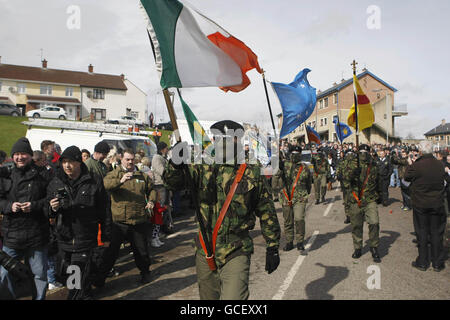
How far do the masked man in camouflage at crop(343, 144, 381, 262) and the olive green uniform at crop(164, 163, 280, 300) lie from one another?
12.2 feet

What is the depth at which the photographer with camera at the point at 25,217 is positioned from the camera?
394cm

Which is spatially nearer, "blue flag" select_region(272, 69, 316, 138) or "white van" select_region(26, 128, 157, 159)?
"blue flag" select_region(272, 69, 316, 138)

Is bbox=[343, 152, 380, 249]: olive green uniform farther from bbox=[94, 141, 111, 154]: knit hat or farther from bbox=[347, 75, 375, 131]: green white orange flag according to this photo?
bbox=[94, 141, 111, 154]: knit hat

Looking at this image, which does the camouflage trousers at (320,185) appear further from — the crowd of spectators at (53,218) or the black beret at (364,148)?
the crowd of spectators at (53,218)

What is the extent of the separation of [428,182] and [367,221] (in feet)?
4.23

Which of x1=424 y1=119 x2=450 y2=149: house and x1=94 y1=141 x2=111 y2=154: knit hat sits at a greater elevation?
x1=424 y1=119 x2=450 y2=149: house

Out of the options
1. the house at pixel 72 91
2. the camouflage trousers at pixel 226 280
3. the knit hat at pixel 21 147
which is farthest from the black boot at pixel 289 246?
the house at pixel 72 91

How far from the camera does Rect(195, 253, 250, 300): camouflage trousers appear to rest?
2.99 meters

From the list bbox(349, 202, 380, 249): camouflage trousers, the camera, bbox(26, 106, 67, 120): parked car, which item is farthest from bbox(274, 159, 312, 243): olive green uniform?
bbox(26, 106, 67, 120): parked car

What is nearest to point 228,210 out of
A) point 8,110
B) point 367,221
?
point 367,221

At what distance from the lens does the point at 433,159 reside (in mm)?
6035

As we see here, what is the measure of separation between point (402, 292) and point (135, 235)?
13.3 feet

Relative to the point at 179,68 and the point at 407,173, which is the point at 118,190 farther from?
the point at 407,173
